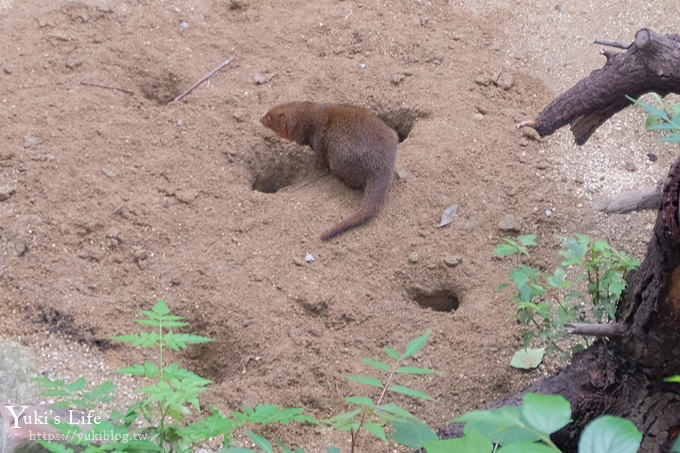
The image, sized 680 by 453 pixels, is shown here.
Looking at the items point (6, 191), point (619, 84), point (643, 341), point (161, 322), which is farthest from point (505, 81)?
point (161, 322)

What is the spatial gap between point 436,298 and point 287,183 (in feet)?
3.21

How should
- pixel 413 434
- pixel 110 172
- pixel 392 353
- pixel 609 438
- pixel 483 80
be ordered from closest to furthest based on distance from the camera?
pixel 609 438 < pixel 413 434 < pixel 392 353 < pixel 110 172 < pixel 483 80

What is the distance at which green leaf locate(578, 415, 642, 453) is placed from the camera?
740 mm

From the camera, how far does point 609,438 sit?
75 centimetres

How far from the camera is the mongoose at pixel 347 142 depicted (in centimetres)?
298

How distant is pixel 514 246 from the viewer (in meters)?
2.11

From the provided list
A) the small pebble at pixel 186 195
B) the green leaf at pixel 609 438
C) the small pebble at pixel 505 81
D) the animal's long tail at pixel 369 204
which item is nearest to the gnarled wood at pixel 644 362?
the green leaf at pixel 609 438

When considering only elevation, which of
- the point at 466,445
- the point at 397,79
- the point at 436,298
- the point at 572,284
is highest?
the point at 466,445

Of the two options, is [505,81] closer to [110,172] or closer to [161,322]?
[110,172]

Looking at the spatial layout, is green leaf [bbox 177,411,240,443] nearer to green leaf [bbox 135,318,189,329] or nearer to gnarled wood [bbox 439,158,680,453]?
green leaf [bbox 135,318,189,329]

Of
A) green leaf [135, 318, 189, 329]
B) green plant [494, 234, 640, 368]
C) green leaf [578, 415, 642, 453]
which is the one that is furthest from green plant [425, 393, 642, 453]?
green plant [494, 234, 640, 368]

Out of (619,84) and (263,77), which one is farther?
(263,77)

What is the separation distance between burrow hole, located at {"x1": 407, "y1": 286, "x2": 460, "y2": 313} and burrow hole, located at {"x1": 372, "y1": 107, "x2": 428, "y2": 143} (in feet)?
3.09

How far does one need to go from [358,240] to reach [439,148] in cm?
60
